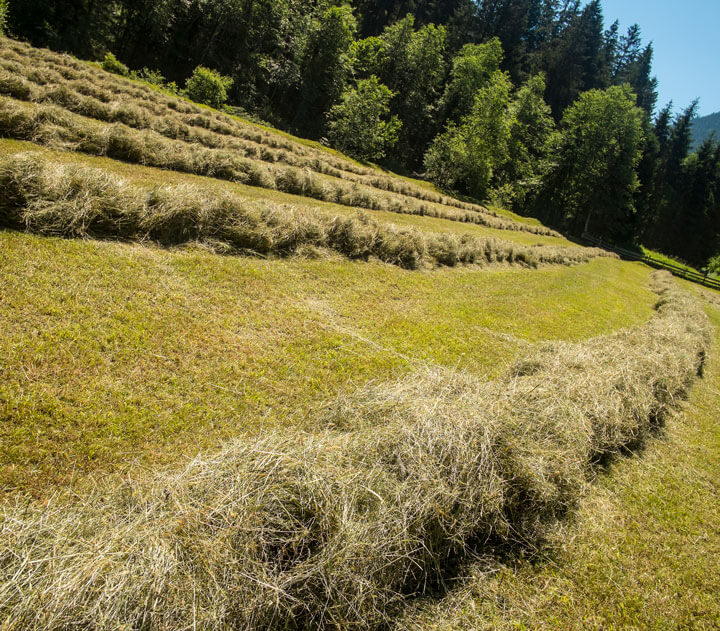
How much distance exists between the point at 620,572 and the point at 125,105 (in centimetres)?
1692

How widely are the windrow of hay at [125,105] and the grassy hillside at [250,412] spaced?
13.2ft

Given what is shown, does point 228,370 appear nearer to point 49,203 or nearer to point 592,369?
point 49,203

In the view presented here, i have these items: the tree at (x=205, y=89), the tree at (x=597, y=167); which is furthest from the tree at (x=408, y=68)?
the tree at (x=205, y=89)

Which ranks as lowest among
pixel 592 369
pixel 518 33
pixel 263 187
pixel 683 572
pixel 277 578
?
pixel 683 572

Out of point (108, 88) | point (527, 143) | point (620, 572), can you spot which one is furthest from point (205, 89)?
point (527, 143)

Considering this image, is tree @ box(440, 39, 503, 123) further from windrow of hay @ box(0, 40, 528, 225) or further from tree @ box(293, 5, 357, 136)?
windrow of hay @ box(0, 40, 528, 225)

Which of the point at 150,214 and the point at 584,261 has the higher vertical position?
the point at 584,261

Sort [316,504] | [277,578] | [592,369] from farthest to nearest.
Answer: [592,369], [316,504], [277,578]

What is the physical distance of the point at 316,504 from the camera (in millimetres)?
2291

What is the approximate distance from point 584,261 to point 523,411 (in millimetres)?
25619

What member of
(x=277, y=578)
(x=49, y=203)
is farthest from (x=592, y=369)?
(x=49, y=203)

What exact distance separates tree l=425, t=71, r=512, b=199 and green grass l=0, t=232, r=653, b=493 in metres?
37.9

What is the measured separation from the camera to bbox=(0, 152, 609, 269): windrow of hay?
530 cm

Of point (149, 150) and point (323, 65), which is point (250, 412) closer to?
point (149, 150)
